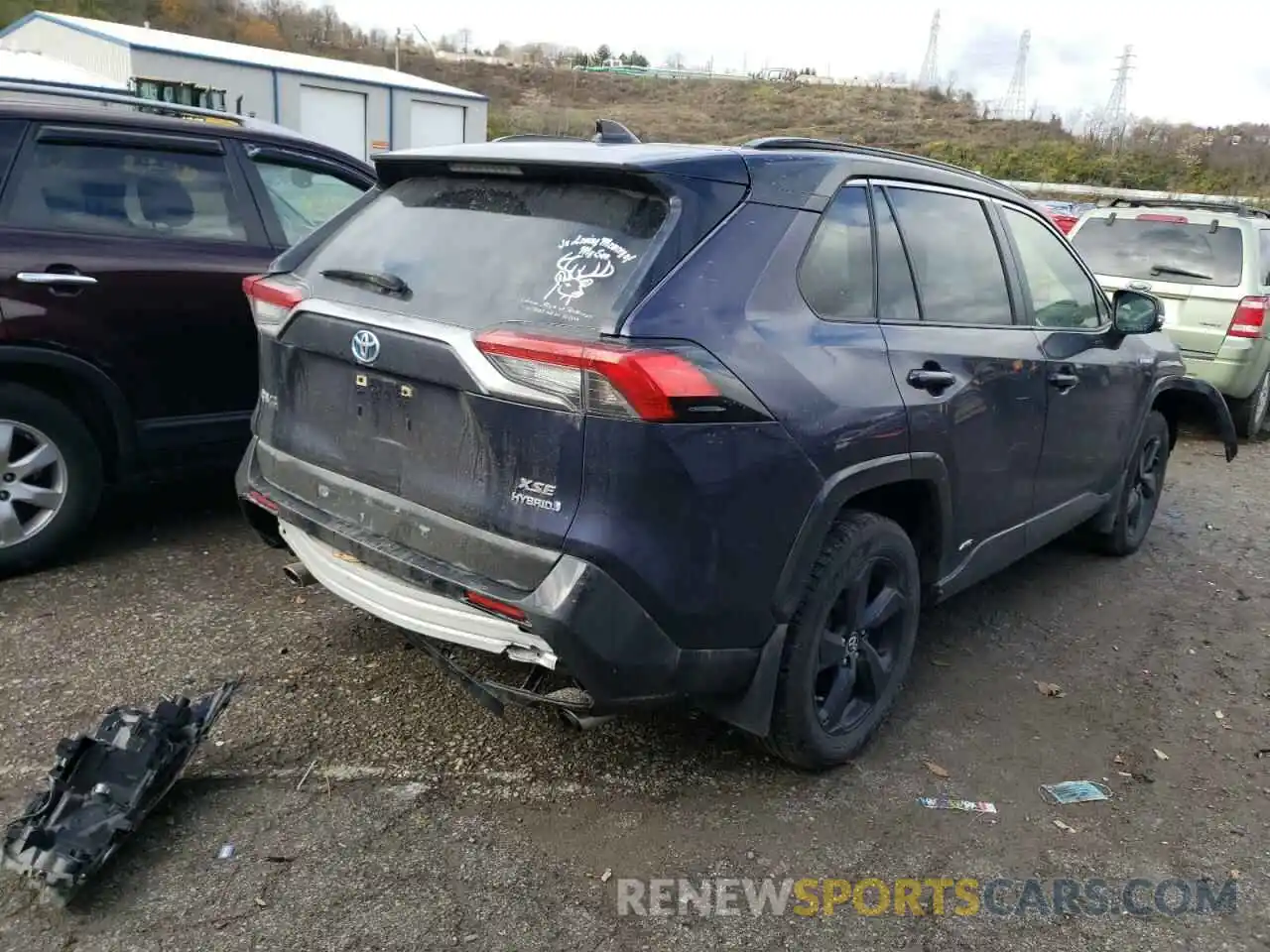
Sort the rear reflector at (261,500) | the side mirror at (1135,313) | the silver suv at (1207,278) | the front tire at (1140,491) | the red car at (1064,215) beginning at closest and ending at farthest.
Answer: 1. the rear reflector at (261,500)
2. the side mirror at (1135,313)
3. the front tire at (1140,491)
4. the silver suv at (1207,278)
5. the red car at (1064,215)

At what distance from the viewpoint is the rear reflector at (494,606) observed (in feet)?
8.15

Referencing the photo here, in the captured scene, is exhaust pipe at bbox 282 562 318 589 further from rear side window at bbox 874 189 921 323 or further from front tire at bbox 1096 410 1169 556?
front tire at bbox 1096 410 1169 556

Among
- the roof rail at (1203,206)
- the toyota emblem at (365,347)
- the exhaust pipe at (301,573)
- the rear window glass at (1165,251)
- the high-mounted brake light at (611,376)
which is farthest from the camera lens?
the roof rail at (1203,206)

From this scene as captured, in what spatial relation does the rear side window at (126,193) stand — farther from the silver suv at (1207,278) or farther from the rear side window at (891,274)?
the silver suv at (1207,278)

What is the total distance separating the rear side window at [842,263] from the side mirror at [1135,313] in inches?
79.2

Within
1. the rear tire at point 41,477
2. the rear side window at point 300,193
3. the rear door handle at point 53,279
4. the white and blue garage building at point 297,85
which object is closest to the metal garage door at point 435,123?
the white and blue garage building at point 297,85

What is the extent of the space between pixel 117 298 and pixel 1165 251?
25.9ft

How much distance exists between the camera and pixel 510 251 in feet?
8.93

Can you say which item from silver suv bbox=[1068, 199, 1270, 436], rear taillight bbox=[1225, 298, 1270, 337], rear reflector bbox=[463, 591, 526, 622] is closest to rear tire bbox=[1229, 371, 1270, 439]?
silver suv bbox=[1068, 199, 1270, 436]

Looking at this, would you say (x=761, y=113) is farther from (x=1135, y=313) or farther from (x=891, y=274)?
(x=891, y=274)

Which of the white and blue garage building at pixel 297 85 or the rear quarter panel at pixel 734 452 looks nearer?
the rear quarter panel at pixel 734 452

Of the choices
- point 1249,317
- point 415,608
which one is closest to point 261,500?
point 415,608

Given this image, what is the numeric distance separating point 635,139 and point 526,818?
2027 mm

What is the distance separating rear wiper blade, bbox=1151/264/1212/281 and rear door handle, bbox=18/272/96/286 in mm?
7848
